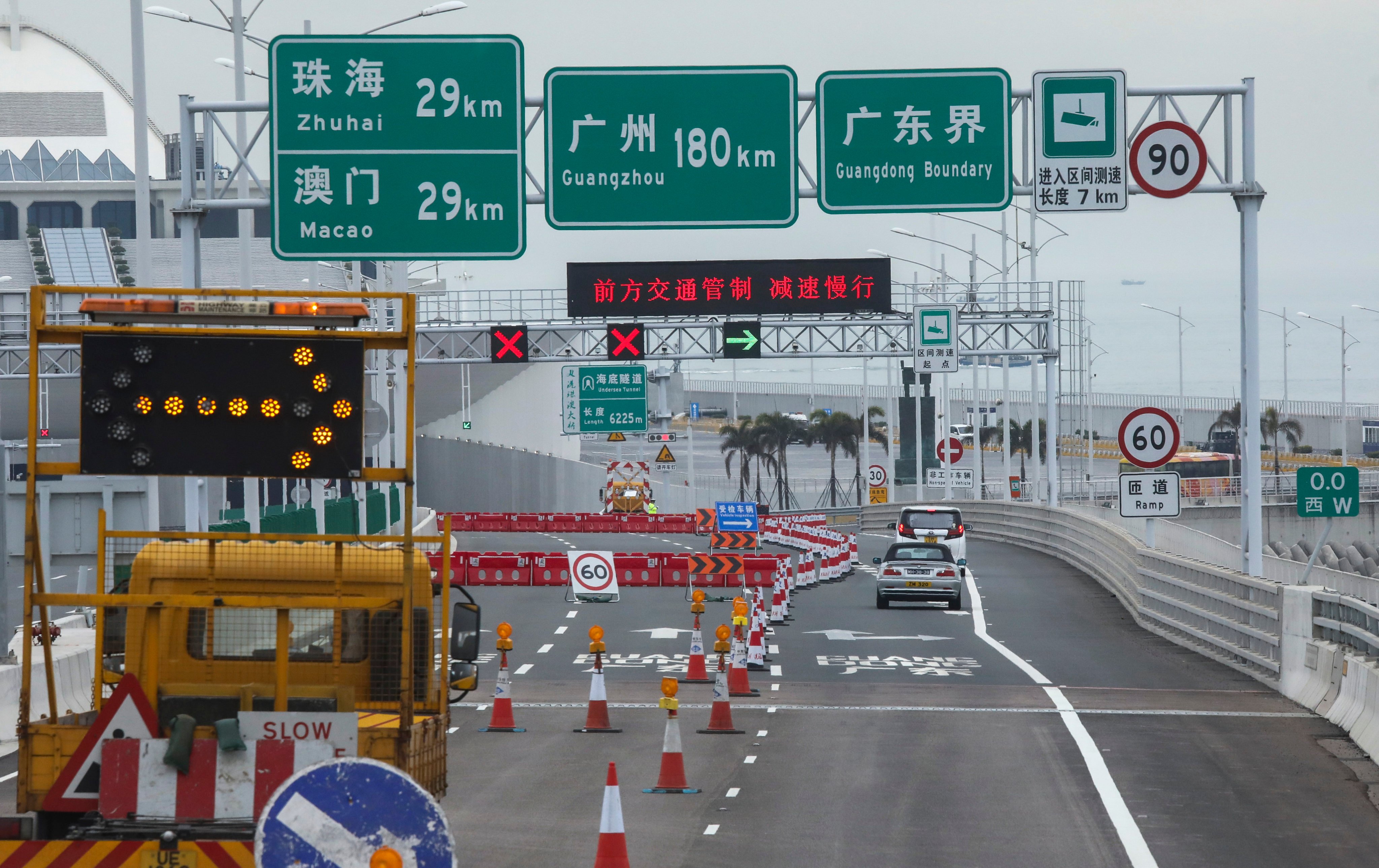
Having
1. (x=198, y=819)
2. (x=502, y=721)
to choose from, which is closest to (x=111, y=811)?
(x=198, y=819)

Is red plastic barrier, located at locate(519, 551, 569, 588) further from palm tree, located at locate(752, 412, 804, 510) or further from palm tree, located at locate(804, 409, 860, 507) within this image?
palm tree, located at locate(804, 409, 860, 507)

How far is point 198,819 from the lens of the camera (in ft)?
25.7

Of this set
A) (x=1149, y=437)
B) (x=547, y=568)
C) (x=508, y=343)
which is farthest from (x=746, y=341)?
(x=1149, y=437)

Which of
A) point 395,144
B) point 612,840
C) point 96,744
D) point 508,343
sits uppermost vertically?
point 395,144

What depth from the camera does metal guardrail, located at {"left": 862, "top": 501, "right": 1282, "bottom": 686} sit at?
2117 cm

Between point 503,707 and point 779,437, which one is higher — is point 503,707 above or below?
below

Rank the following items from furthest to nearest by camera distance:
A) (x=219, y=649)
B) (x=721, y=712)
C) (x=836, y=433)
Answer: (x=836, y=433)
(x=721, y=712)
(x=219, y=649)

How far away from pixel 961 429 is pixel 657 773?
107357 millimetres

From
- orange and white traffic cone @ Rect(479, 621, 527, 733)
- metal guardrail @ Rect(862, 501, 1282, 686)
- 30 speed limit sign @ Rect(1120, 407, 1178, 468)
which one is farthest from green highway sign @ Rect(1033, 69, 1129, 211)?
orange and white traffic cone @ Rect(479, 621, 527, 733)

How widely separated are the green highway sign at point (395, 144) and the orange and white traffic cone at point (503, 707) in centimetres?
490

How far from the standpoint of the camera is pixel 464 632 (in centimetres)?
927

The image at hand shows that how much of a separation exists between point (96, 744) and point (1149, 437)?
19.3 m

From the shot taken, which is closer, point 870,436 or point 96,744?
point 96,744

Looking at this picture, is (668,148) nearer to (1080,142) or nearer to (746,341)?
(1080,142)
